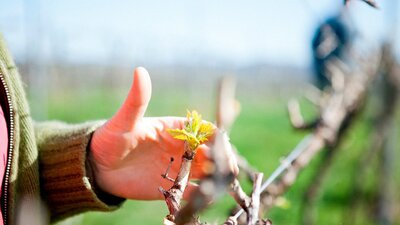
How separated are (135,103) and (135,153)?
13cm

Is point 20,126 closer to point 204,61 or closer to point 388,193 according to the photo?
point 388,193

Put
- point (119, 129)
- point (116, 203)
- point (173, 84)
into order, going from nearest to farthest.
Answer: point (119, 129) < point (116, 203) < point (173, 84)

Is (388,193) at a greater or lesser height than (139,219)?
greater

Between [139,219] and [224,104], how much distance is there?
354 cm

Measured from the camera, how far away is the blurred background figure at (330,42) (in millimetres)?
2557

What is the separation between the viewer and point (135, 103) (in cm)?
85

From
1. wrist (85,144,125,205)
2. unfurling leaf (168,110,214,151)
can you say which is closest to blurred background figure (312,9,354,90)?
unfurling leaf (168,110,214,151)

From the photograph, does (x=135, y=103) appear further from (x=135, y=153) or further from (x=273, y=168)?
(x=273, y=168)

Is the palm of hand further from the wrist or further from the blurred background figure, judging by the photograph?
the blurred background figure

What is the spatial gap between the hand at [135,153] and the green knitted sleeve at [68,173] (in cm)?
2

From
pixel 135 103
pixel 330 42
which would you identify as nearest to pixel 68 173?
pixel 135 103

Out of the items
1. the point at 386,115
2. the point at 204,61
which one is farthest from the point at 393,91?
the point at 204,61

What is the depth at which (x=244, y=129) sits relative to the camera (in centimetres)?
1023

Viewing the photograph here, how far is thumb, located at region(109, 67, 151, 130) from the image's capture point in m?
0.81
